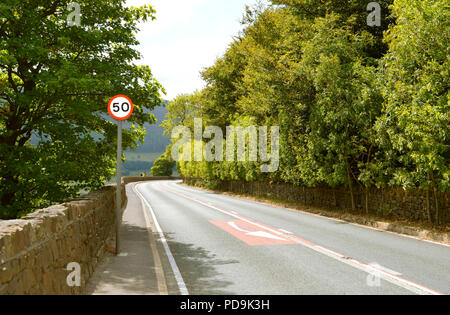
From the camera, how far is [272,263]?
8.41 metres

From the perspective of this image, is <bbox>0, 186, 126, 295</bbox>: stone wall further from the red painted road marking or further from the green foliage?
the green foliage

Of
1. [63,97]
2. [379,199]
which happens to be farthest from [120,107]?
[379,199]

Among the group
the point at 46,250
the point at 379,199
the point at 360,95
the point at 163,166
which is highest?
the point at 360,95

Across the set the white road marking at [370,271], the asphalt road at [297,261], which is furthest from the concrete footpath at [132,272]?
the white road marking at [370,271]

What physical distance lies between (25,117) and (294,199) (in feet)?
63.3

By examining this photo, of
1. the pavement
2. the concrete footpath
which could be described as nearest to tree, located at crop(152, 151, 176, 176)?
the pavement

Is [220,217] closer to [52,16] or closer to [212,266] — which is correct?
[212,266]

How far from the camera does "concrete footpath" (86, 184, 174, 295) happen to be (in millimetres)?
6258

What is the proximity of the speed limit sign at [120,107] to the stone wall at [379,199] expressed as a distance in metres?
11.5

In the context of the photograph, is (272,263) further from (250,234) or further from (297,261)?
(250,234)

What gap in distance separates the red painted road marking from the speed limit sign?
5.14 metres

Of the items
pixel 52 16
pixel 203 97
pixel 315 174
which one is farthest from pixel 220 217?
pixel 203 97

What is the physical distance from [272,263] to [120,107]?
5.21 metres
